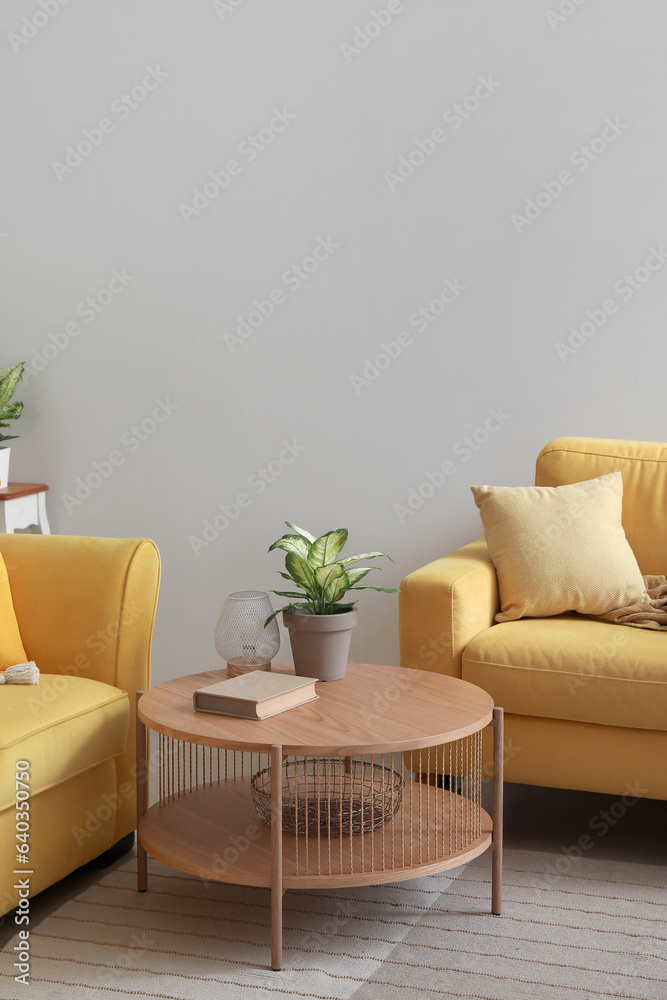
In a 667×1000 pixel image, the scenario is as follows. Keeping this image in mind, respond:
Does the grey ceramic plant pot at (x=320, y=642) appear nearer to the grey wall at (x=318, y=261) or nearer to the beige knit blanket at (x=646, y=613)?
the beige knit blanket at (x=646, y=613)

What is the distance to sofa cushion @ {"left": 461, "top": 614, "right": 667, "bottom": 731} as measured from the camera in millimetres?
2184

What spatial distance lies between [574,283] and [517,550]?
93 centimetres

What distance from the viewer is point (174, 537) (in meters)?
3.54

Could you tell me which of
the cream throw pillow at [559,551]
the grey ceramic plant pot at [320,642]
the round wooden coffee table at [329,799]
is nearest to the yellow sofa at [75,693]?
the round wooden coffee table at [329,799]

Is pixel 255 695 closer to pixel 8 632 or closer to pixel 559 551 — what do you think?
pixel 8 632

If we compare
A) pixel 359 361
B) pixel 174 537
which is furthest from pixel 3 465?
pixel 359 361

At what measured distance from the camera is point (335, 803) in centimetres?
204

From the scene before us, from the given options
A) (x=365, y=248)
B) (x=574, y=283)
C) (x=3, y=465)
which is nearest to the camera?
(x=574, y=283)

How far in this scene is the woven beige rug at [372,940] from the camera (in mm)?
1746

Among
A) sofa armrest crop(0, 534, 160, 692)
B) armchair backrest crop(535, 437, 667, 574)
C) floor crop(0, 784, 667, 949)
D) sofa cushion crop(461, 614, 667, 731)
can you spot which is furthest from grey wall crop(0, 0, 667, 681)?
sofa armrest crop(0, 534, 160, 692)

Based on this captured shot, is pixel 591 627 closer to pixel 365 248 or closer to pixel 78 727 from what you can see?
pixel 78 727

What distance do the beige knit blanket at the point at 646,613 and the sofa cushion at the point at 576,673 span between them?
2.8 inches

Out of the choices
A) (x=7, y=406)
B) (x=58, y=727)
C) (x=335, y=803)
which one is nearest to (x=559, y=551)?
(x=335, y=803)

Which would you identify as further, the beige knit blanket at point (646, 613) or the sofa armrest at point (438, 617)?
the beige knit blanket at point (646, 613)
